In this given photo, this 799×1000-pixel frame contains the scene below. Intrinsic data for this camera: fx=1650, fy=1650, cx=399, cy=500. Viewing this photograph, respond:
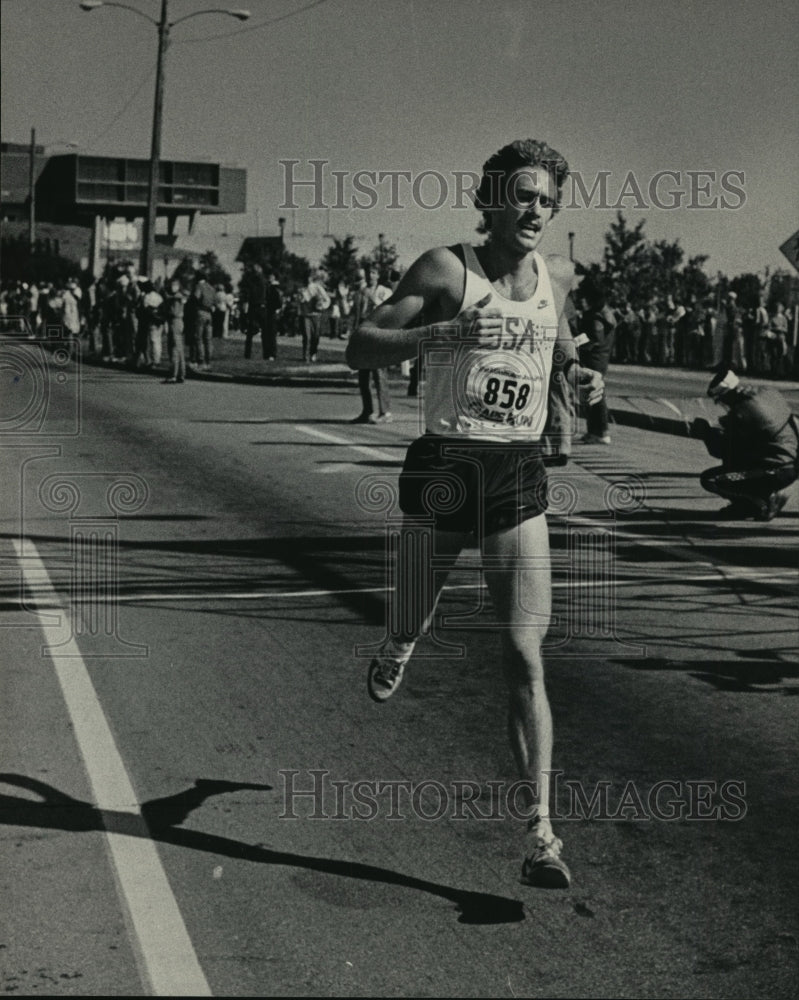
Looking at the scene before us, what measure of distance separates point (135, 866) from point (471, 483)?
61.3 inches

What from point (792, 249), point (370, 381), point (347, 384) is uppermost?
point (792, 249)

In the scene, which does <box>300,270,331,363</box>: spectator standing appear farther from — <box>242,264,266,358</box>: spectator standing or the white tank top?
the white tank top

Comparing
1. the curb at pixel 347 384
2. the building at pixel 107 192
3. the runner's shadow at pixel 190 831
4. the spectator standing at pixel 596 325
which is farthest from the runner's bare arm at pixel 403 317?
the building at pixel 107 192

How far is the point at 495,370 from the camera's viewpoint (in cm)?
450

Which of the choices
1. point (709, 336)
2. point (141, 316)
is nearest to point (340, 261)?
point (709, 336)

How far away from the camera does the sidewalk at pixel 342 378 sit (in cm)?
2167

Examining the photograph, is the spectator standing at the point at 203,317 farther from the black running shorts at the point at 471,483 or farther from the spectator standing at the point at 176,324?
the black running shorts at the point at 471,483

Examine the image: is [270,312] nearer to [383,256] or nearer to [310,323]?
[310,323]

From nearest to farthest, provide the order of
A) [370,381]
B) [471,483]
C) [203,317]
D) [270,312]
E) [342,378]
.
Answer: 1. [471,483]
2. [370,381]
3. [342,378]
4. [203,317]
5. [270,312]

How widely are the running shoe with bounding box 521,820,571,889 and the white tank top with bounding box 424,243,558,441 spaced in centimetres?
113

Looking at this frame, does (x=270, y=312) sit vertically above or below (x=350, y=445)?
above

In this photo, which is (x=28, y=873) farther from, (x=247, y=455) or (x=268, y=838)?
(x=247, y=455)

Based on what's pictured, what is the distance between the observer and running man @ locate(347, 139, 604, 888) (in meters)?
4.48

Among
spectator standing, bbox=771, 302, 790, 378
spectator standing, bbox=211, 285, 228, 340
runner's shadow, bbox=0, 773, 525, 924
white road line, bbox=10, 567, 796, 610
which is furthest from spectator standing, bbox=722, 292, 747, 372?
runner's shadow, bbox=0, 773, 525, 924
